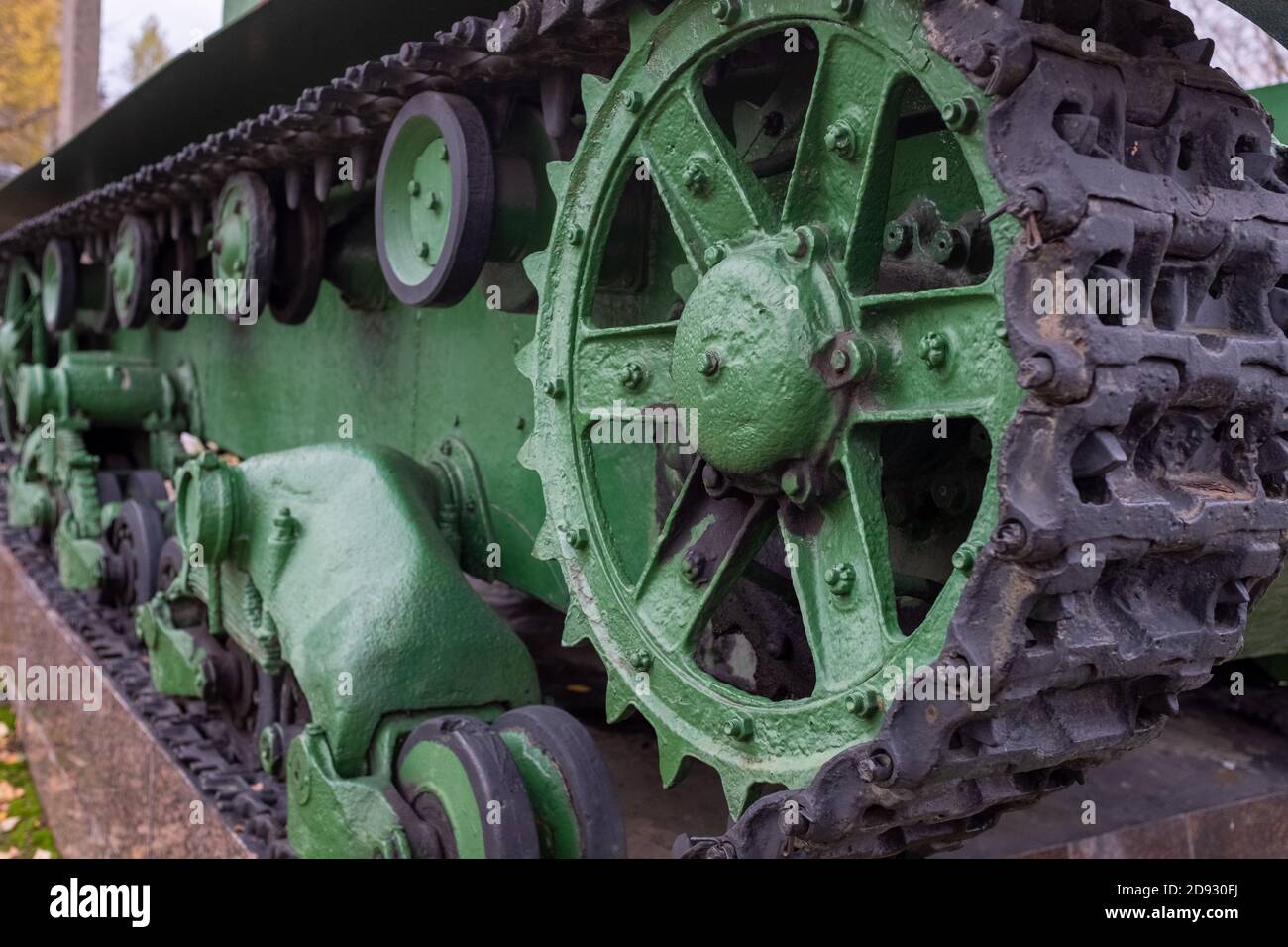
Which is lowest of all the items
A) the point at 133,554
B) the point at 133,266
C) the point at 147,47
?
the point at 133,554

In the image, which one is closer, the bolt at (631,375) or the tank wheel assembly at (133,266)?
the bolt at (631,375)

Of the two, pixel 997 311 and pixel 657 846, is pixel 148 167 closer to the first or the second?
pixel 657 846

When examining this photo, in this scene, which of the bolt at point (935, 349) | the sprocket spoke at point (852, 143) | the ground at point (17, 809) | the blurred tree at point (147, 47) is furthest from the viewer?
the blurred tree at point (147, 47)

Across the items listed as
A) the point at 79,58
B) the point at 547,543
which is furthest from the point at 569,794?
the point at 79,58

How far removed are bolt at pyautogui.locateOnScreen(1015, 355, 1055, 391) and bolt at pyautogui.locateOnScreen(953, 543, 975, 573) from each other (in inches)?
9.6

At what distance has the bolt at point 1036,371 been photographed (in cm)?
172

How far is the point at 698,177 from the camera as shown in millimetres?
2449

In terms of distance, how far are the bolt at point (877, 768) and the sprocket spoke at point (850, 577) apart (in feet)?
0.54

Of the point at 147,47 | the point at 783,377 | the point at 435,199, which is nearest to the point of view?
the point at 783,377

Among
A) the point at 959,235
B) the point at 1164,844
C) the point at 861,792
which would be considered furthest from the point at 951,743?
the point at 1164,844

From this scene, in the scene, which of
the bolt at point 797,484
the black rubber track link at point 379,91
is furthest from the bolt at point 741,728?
the black rubber track link at point 379,91

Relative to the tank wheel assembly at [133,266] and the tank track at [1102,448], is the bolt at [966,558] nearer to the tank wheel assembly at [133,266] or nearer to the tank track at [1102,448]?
the tank track at [1102,448]

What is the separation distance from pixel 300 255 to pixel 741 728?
8.85 ft

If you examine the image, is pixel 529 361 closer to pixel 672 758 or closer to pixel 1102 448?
pixel 672 758
